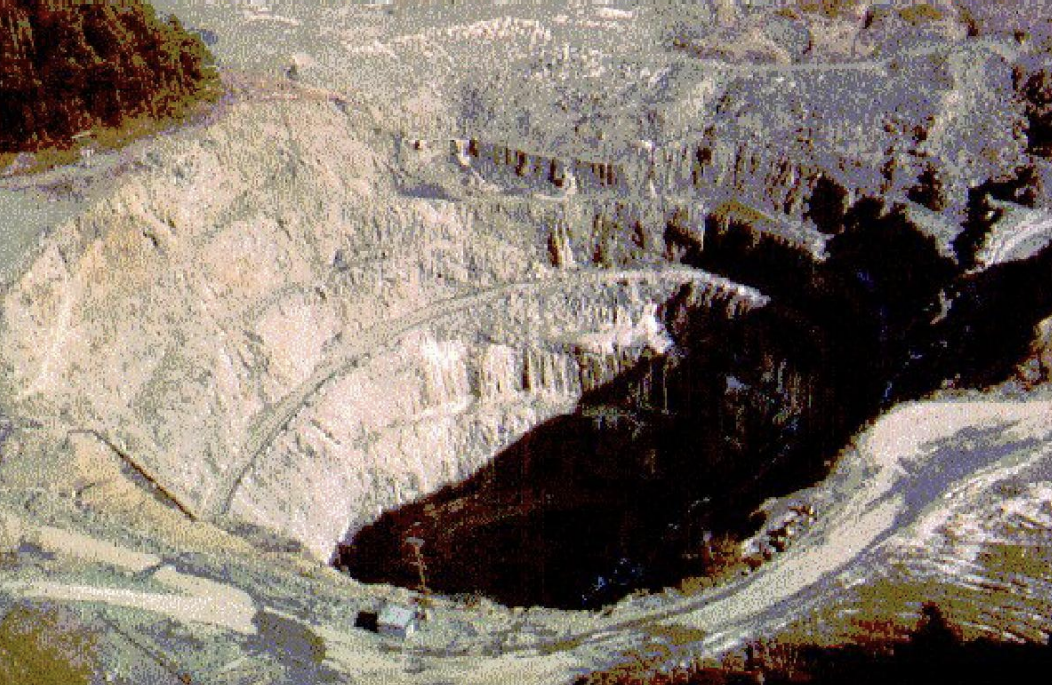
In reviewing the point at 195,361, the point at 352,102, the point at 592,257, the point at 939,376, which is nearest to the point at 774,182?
the point at 592,257

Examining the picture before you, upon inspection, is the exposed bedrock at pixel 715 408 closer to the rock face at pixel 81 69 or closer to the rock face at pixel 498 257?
the rock face at pixel 498 257

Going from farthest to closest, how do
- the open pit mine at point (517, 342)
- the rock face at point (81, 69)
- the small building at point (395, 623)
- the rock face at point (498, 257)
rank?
the rock face at point (498, 257) → the rock face at point (81, 69) → the open pit mine at point (517, 342) → the small building at point (395, 623)

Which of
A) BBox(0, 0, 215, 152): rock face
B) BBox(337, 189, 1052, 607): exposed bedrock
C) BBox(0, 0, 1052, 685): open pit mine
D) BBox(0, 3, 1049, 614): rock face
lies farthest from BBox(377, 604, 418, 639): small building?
BBox(0, 0, 215, 152): rock face

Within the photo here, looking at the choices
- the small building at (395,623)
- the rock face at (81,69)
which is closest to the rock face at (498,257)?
the rock face at (81,69)

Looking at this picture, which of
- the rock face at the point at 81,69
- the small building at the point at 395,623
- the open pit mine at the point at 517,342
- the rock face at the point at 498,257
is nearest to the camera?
the small building at the point at 395,623

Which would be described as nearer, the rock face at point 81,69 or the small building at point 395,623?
the small building at point 395,623

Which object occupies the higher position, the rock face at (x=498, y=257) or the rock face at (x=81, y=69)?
the rock face at (x=81, y=69)
